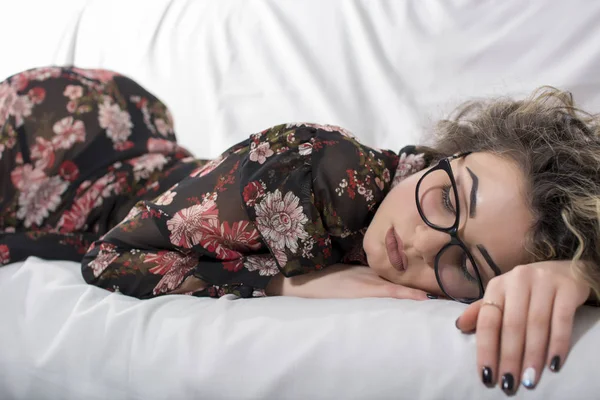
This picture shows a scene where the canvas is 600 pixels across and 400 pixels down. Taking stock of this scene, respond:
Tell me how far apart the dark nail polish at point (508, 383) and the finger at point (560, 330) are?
0.05m

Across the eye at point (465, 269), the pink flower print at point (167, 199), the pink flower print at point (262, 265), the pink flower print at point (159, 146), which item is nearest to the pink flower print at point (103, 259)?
the pink flower print at point (167, 199)

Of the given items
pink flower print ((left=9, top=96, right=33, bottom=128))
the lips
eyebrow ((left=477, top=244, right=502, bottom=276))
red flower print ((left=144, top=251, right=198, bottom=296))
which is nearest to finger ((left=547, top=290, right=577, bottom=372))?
eyebrow ((left=477, top=244, right=502, bottom=276))

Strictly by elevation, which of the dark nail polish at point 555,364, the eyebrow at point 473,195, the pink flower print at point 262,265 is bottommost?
the pink flower print at point 262,265

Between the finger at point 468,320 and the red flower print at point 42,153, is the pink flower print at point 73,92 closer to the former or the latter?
the red flower print at point 42,153

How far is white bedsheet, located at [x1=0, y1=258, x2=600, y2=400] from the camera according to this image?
0.69 m

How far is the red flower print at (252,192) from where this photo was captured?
36.8 inches

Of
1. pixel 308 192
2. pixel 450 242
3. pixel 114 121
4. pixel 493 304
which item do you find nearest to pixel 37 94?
pixel 114 121

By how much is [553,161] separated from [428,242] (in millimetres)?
234

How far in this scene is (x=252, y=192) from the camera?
0.94 metres

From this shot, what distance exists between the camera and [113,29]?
1.88 meters

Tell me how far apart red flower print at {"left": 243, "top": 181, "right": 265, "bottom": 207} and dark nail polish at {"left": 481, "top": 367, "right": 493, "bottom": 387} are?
44 centimetres

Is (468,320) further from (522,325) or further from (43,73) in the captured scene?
(43,73)

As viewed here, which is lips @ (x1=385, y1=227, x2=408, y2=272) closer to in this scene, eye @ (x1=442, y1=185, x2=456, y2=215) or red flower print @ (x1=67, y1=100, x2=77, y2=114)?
eye @ (x1=442, y1=185, x2=456, y2=215)

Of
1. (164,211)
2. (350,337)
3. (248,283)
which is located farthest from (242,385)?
(164,211)
